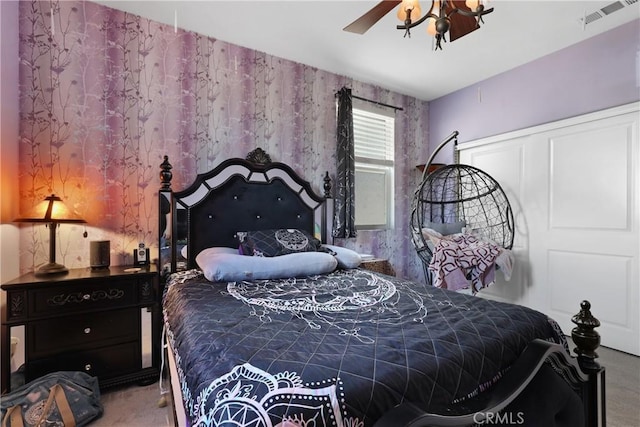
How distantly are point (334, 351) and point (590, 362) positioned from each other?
43.7 inches

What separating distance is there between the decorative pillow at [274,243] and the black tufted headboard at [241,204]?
214 millimetres

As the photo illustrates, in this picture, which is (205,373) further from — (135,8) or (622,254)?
(622,254)

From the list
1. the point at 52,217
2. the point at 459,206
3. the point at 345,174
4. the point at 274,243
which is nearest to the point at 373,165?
the point at 345,174

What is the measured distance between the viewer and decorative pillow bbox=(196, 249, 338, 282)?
1938mm

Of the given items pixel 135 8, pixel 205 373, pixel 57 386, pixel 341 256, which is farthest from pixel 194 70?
pixel 205 373

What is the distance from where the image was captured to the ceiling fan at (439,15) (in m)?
1.46

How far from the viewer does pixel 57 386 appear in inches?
63.7

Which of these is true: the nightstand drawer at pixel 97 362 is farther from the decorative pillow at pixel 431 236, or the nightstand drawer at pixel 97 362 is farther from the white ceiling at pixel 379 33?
the decorative pillow at pixel 431 236

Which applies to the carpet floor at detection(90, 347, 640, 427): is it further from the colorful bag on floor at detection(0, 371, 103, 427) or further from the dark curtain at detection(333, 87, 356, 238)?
the dark curtain at detection(333, 87, 356, 238)

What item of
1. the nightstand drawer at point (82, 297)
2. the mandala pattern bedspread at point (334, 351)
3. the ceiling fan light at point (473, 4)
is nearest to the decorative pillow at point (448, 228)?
the mandala pattern bedspread at point (334, 351)

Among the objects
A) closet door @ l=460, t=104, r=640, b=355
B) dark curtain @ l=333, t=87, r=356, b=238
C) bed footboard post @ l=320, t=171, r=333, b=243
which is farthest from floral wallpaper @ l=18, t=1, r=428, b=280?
closet door @ l=460, t=104, r=640, b=355

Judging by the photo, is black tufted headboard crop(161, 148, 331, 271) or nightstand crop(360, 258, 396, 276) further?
nightstand crop(360, 258, 396, 276)

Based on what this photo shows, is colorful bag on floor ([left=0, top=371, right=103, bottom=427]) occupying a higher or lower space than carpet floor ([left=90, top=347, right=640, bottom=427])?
higher

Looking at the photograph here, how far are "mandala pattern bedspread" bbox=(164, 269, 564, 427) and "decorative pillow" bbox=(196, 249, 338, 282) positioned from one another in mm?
226
